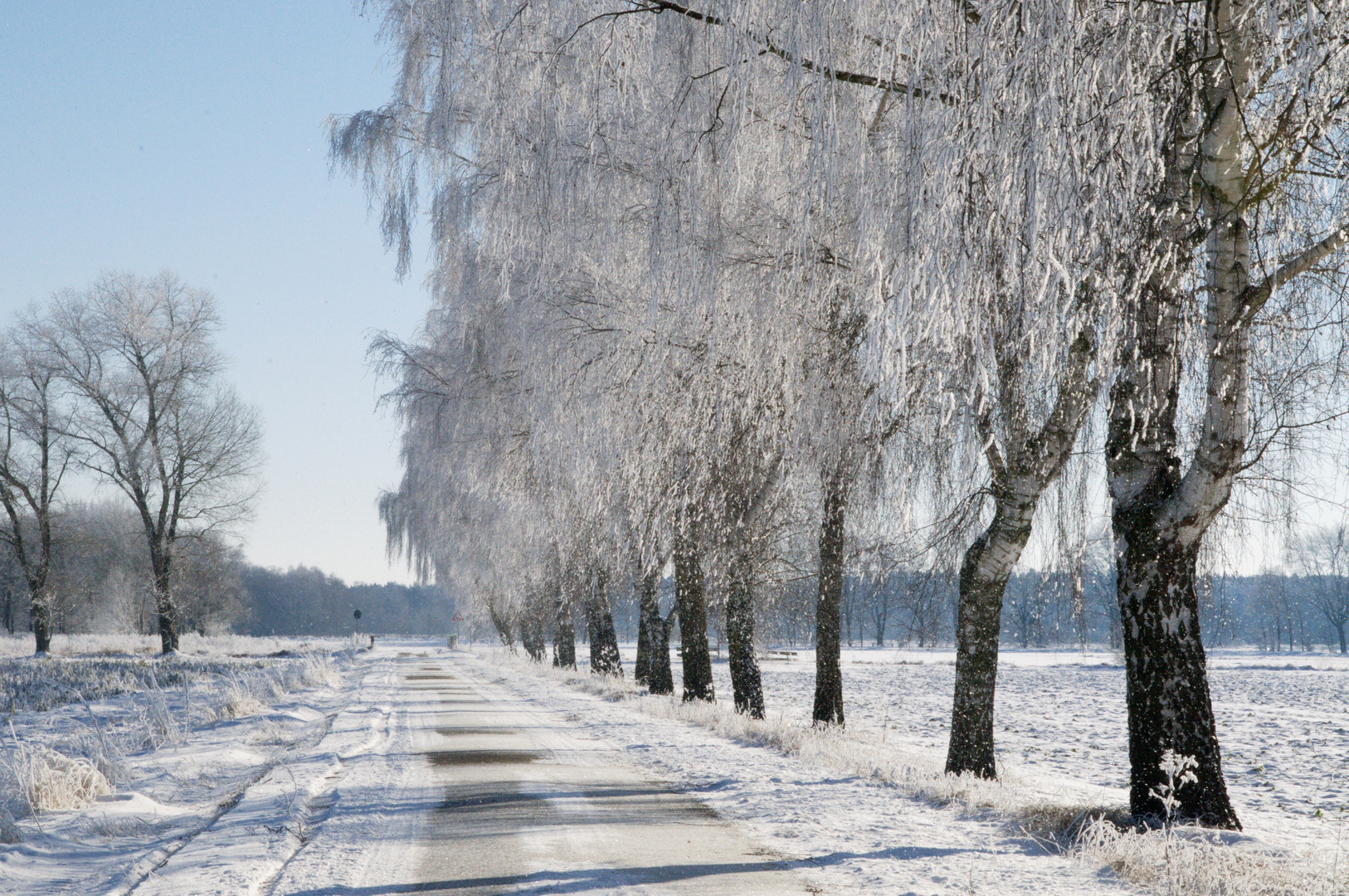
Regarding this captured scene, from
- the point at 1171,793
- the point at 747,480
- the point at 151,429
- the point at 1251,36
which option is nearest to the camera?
the point at 1251,36

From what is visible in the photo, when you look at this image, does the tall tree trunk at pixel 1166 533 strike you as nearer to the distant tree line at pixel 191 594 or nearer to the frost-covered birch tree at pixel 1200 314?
the frost-covered birch tree at pixel 1200 314

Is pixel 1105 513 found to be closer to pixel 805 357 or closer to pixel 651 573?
pixel 805 357

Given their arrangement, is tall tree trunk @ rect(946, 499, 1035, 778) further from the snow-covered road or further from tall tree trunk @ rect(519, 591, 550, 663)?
tall tree trunk @ rect(519, 591, 550, 663)

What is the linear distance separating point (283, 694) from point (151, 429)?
17834 millimetres

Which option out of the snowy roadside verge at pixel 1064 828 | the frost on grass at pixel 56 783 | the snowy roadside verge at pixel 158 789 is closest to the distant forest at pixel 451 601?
the snowy roadside verge at pixel 1064 828

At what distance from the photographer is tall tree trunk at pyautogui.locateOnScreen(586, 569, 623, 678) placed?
76.7ft

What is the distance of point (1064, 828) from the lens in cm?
570

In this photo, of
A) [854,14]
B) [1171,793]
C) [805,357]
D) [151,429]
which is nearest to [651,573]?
[805,357]

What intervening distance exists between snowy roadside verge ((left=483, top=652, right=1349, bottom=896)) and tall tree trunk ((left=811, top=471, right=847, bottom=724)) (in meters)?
1.99

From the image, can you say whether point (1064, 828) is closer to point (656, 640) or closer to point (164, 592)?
point (656, 640)

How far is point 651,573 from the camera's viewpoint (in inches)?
653

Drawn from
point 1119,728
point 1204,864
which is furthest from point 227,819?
point 1119,728

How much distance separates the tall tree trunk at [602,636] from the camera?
2338cm

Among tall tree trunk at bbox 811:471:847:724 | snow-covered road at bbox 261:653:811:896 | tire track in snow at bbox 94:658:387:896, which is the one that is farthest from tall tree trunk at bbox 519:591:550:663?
snow-covered road at bbox 261:653:811:896
